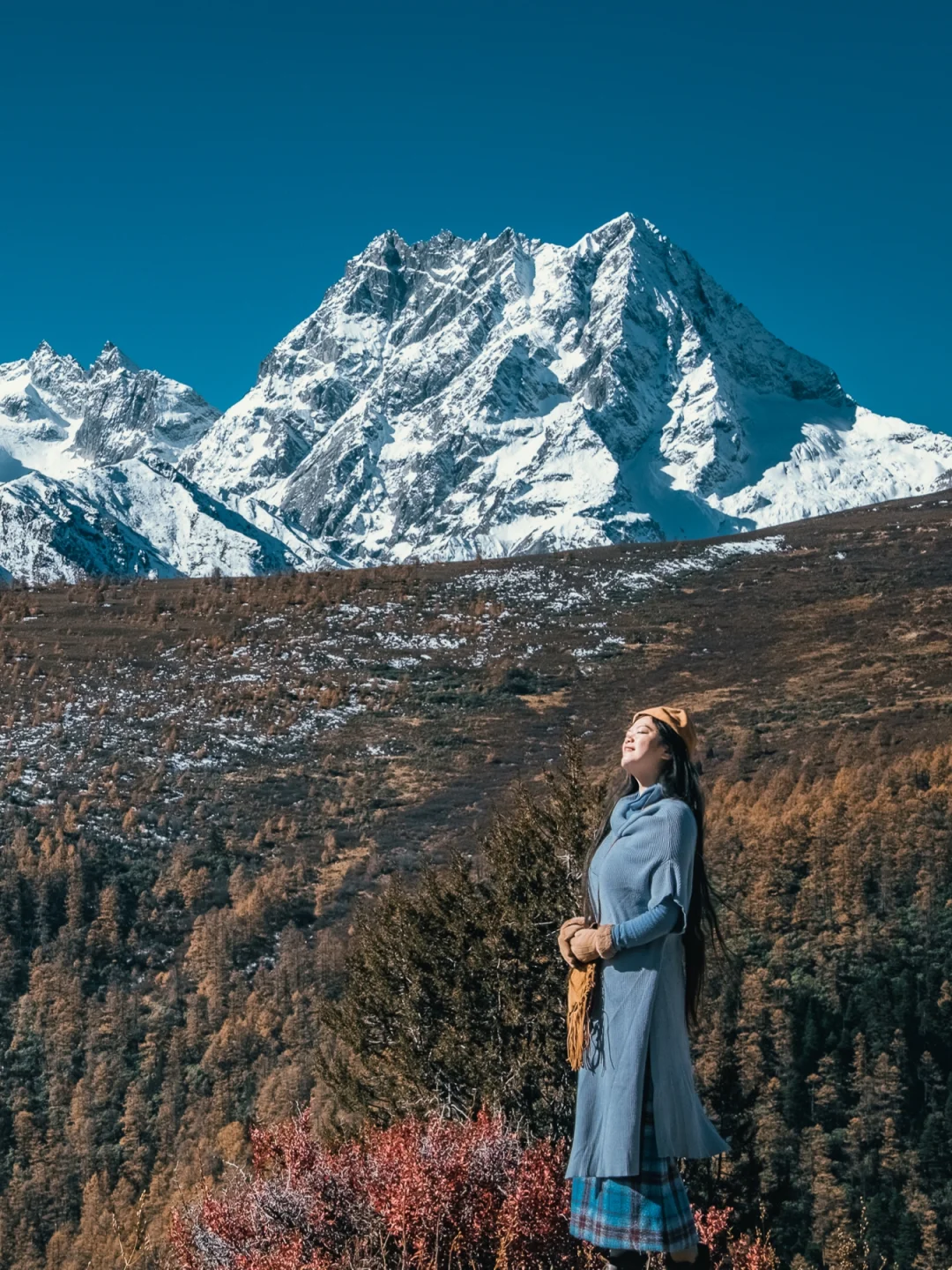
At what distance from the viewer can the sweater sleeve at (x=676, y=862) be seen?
4359 mm

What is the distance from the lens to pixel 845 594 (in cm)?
3806

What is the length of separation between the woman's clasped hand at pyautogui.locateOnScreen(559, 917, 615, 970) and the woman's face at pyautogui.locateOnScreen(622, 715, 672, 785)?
61cm

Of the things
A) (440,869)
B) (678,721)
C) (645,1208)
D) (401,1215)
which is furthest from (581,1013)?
(440,869)

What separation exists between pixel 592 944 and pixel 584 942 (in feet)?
0.14

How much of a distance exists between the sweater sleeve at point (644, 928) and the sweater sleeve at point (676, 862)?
1.7 inches

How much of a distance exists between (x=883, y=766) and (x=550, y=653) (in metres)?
16.4

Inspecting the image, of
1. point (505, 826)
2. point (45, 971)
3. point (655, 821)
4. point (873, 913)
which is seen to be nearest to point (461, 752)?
point (45, 971)

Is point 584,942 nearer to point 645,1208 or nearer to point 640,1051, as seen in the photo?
point 640,1051

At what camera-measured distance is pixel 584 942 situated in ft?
14.5

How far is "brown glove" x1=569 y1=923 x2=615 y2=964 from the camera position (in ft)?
14.2

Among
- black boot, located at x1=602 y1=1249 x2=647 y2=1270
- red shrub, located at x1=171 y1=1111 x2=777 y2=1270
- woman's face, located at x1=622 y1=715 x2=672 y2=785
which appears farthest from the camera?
red shrub, located at x1=171 y1=1111 x2=777 y2=1270

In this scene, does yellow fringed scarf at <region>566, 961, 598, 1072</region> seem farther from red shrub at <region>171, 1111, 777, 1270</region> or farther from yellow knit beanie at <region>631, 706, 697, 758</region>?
red shrub at <region>171, 1111, 777, 1270</region>

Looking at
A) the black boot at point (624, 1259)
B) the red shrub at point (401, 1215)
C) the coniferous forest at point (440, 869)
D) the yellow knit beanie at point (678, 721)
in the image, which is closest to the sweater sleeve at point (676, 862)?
the yellow knit beanie at point (678, 721)

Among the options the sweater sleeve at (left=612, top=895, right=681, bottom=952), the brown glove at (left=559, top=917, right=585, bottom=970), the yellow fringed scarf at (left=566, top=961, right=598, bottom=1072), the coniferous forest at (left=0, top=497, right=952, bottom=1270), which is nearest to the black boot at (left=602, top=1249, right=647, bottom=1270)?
the yellow fringed scarf at (left=566, top=961, right=598, bottom=1072)
